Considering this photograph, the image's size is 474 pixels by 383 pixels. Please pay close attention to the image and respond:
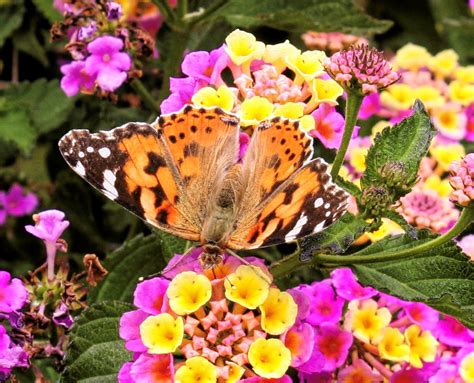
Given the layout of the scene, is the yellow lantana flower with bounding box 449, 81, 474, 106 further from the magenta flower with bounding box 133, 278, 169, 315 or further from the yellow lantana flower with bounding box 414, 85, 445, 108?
the magenta flower with bounding box 133, 278, 169, 315

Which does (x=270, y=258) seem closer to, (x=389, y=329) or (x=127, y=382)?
(x=389, y=329)

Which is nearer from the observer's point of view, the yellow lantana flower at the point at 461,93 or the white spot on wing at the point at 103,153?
the white spot on wing at the point at 103,153

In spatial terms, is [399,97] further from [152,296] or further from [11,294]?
[11,294]

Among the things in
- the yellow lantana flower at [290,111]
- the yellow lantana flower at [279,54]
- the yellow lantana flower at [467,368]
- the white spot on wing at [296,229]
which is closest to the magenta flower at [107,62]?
the yellow lantana flower at [279,54]

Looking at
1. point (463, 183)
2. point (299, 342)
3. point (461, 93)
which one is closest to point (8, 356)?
point (299, 342)

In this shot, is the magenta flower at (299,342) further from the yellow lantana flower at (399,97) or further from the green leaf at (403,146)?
the yellow lantana flower at (399,97)

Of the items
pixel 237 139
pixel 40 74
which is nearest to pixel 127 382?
pixel 237 139
